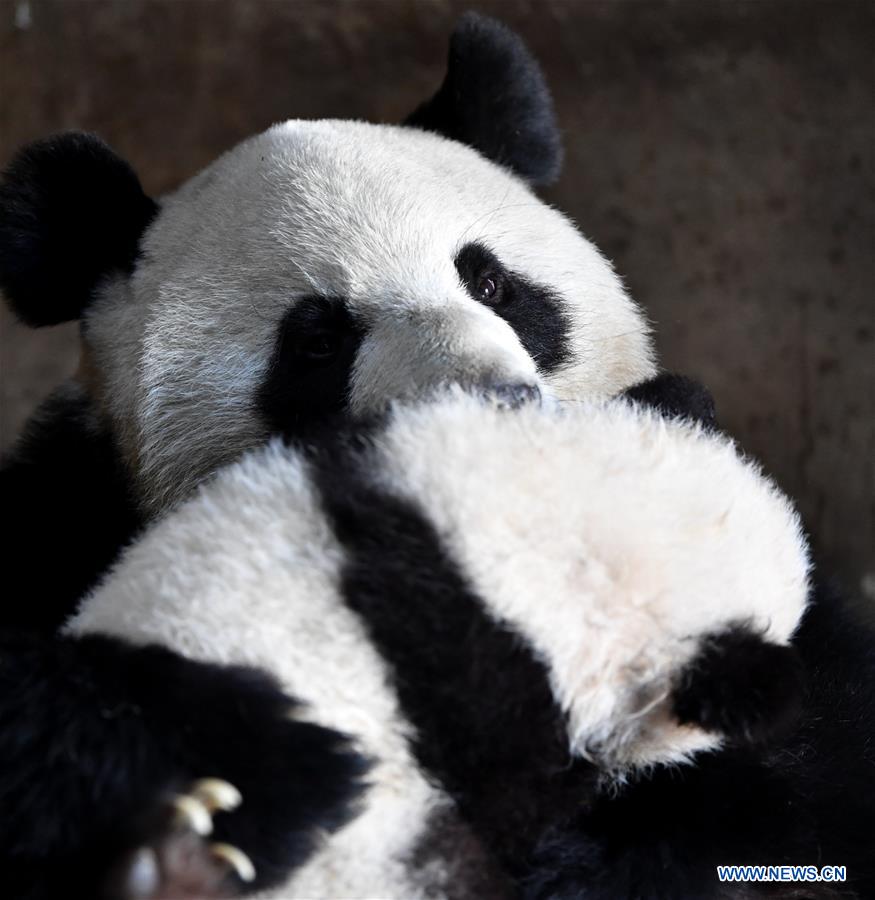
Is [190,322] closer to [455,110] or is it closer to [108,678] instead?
[455,110]

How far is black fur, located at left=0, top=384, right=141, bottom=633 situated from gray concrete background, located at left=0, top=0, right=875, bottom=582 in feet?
4.57

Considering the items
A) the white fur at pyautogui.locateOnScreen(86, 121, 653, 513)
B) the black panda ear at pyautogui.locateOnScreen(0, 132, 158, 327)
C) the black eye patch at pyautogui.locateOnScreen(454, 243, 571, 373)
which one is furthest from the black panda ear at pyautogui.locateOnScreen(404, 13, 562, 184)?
the black panda ear at pyautogui.locateOnScreen(0, 132, 158, 327)

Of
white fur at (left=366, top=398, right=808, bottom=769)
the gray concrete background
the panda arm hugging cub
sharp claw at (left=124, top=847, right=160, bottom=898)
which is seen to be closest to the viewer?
sharp claw at (left=124, top=847, right=160, bottom=898)

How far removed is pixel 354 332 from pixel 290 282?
10 centimetres

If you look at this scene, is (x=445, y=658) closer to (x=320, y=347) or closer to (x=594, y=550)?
(x=594, y=550)

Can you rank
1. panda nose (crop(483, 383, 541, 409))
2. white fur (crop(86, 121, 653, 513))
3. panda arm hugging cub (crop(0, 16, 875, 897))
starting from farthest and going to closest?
white fur (crop(86, 121, 653, 513)) < panda arm hugging cub (crop(0, 16, 875, 897)) < panda nose (crop(483, 383, 541, 409))

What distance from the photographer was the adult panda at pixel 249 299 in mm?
1359

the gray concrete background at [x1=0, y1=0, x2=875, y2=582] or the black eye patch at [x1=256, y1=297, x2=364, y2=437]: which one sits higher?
the black eye patch at [x1=256, y1=297, x2=364, y2=437]

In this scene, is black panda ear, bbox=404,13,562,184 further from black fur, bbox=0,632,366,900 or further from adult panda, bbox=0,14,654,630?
black fur, bbox=0,632,366,900

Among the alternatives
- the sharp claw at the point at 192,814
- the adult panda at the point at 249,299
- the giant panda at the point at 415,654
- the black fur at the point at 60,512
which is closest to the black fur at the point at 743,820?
the giant panda at the point at 415,654

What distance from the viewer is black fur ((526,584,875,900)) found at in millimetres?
990

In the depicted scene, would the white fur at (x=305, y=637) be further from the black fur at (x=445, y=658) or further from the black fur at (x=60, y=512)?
the black fur at (x=60, y=512)

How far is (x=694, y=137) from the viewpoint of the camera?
264cm

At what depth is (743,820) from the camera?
107cm
